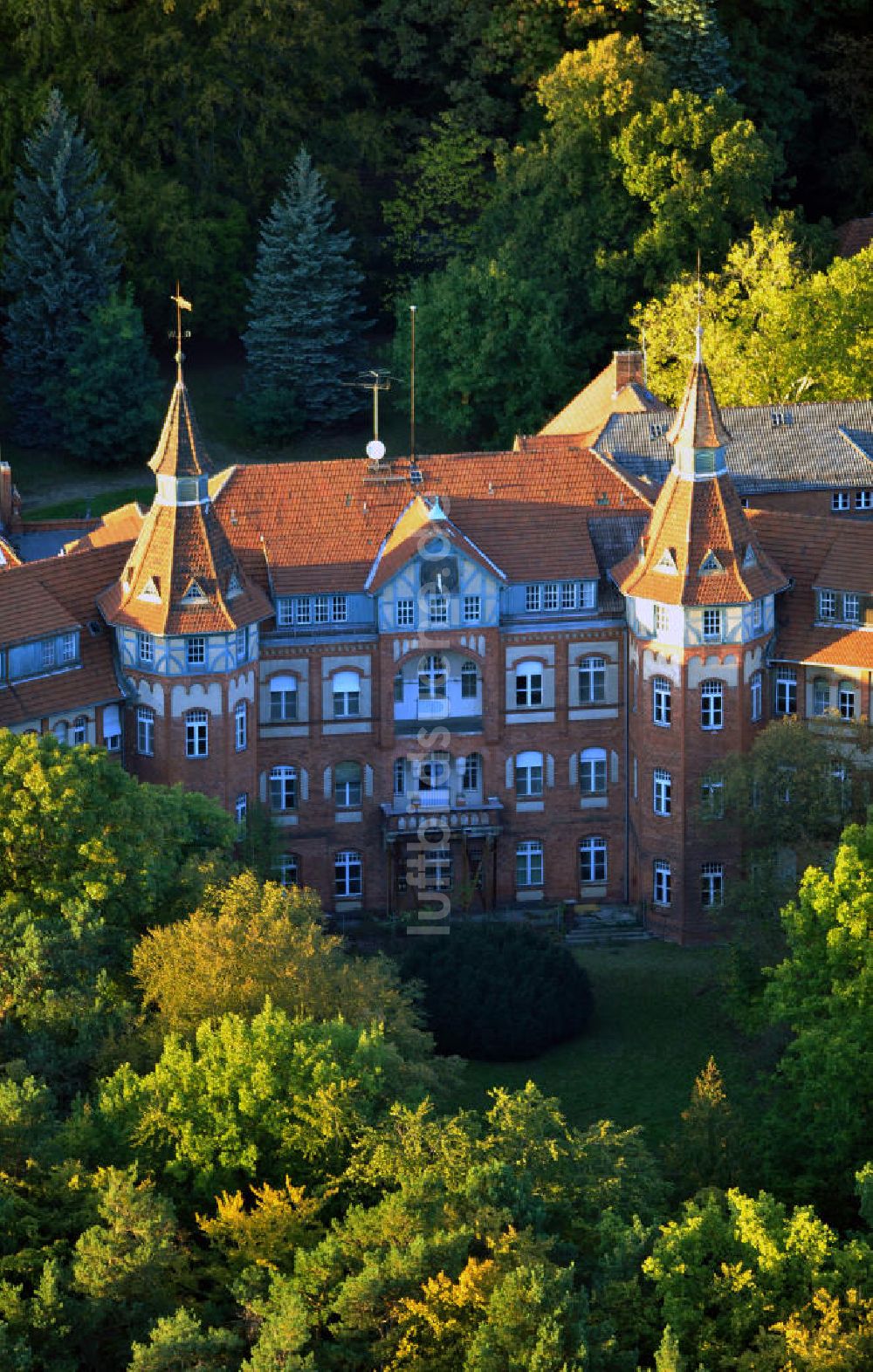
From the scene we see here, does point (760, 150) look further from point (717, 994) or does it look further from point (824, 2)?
point (717, 994)

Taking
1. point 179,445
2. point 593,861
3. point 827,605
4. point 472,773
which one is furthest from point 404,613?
point 827,605

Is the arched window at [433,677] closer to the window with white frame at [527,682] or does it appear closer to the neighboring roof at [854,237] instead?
the window with white frame at [527,682]

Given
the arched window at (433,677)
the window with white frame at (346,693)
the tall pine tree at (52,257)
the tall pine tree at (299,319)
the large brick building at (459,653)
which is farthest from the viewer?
the tall pine tree at (299,319)

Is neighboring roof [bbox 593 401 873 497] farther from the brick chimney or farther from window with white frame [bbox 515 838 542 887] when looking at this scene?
window with white frame [bbox 515 838 542 887]

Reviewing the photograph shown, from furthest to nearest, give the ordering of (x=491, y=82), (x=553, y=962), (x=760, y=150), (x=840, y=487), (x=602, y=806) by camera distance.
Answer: (x=491, y=82), (x=760, y=150), (x=840, y=487), (x=602, y=806), (x=553, y=962)

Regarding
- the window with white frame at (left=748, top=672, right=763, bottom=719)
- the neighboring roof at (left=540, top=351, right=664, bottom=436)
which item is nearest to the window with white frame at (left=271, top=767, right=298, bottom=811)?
the window with white frame at (left=748, top=672, right=763, bottom=719)

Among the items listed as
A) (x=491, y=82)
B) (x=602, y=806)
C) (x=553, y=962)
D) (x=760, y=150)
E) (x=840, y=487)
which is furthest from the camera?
(x=491, y=82)

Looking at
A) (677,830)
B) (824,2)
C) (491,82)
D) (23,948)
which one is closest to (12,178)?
(491,82)

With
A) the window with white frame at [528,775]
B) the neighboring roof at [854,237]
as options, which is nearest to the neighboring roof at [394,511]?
the window with white frame at [528,775]
